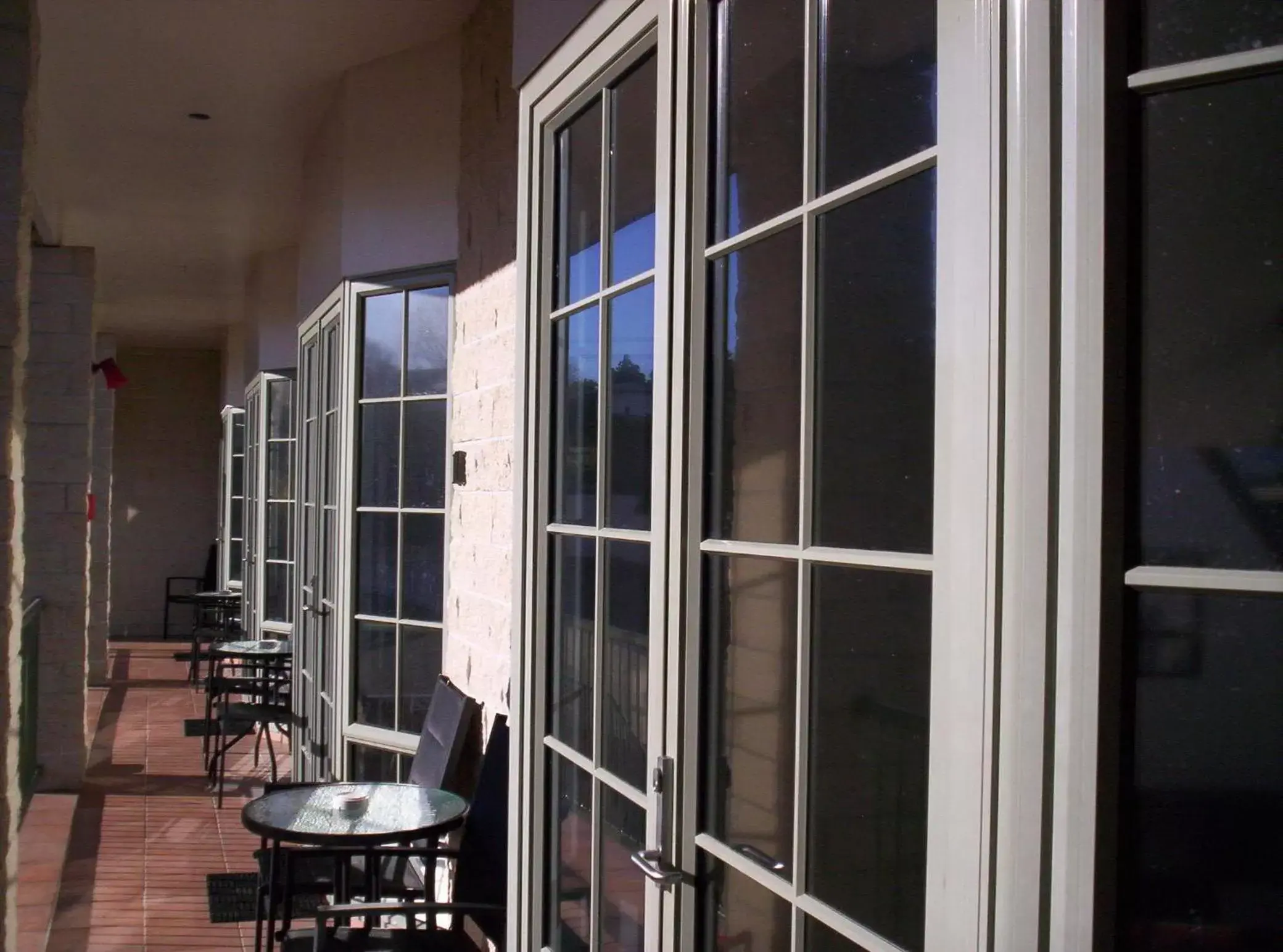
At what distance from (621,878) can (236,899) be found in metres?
3.56

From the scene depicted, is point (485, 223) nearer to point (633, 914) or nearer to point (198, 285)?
point (633, 914)

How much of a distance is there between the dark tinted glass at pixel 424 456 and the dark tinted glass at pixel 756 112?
10.4ft

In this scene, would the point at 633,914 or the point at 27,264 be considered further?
the point at 27,264

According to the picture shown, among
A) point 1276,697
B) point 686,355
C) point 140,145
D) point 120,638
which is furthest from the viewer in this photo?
point 120,638

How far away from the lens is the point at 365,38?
5199mm

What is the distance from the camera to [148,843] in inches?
241

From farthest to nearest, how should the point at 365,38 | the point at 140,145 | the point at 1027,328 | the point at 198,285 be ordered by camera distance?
the point at 198,285
the point at 140,145
the point at 365,38
the point at 1027,328

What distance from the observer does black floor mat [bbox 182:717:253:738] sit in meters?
8.57

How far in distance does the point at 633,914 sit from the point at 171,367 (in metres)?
15.2

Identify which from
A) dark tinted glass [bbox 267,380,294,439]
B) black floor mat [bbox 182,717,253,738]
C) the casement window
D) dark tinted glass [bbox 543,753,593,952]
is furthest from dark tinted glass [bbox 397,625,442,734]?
the casement window

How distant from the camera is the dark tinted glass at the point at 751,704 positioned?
163 cm

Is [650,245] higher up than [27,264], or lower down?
lower down

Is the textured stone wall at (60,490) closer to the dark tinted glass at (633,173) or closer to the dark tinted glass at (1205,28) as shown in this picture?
the dark tinted glass at (633,173)

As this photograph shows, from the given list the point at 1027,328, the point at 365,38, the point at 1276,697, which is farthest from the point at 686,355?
the point at 365,38
